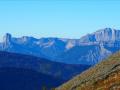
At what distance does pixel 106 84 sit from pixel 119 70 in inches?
45.4

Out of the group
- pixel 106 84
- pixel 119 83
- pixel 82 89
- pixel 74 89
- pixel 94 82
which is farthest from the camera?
pixel 74 89

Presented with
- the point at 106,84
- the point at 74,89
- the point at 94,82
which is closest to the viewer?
the point at 106,84

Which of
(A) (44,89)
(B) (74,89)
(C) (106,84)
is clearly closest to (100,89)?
(C) (106,84)

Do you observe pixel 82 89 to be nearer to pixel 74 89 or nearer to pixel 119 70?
pixel 74 89

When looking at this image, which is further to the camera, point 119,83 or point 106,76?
point 106,76

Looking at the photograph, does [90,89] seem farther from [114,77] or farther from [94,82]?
[114,77]

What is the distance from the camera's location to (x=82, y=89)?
27.2m

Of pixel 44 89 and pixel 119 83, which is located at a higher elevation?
pixel 119 83

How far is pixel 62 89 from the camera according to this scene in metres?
36.5

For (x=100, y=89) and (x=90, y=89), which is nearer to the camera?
(x=100, y=89)

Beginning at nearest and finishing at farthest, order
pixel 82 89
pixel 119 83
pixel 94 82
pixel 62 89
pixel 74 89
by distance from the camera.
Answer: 1. pixel 119 83
2. pixel 94 82
3. pixel 82 89
4. pixel 74 89
5. pixel 62 89

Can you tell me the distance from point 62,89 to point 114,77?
45.5ft

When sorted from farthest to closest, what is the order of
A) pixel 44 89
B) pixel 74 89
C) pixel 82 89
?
pixel 44 89 → pixel 74 89 → pixel 82 89

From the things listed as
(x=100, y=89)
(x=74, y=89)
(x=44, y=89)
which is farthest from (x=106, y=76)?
(x=44, y=89)
